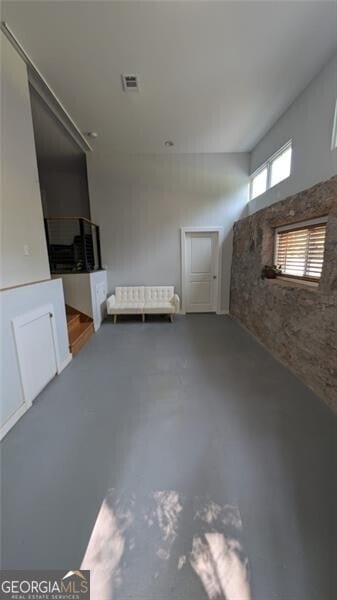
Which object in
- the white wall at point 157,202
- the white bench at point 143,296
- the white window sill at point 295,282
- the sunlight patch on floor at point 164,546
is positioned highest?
the white wall at point 157,202

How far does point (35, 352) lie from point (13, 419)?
599 mm

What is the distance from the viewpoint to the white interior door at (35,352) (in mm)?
1959

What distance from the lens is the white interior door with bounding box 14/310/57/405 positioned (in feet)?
6.43

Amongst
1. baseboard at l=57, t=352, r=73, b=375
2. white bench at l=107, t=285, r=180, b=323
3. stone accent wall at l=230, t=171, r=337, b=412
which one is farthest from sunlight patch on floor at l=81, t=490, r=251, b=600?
white bench at l=107, t=285, r=180, b=323

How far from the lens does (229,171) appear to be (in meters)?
4.66

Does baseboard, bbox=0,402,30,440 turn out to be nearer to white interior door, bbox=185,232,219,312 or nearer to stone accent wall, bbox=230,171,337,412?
stone accent wall, bbox=230,171,337,412

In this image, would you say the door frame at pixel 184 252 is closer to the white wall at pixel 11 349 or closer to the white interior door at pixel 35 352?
the white interior door at pixel 35 352

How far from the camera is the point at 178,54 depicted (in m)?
2.33

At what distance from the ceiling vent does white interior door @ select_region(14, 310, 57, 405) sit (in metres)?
2.96

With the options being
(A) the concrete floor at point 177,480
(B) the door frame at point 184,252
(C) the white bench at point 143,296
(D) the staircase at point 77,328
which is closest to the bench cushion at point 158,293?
(C) the white bench at point 143,296

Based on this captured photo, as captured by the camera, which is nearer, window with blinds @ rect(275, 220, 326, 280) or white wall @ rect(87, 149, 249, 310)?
window with blinds @ rect(275, 220, 326, 280)

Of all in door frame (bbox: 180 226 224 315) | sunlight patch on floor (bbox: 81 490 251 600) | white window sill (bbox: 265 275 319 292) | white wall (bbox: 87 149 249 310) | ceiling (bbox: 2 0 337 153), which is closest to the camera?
sunlight patch on floor (bbox: 81 490 251 600)

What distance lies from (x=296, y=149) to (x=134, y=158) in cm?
312

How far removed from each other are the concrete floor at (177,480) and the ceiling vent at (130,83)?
3613mm
